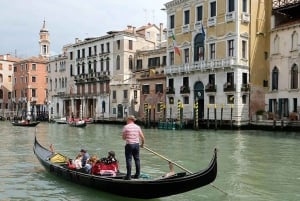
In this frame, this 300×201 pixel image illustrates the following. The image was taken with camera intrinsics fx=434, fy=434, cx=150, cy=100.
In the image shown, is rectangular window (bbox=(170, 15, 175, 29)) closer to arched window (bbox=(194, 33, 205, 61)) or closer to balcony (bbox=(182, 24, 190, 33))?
balcony (bbox=(182, 24, 190, 33))

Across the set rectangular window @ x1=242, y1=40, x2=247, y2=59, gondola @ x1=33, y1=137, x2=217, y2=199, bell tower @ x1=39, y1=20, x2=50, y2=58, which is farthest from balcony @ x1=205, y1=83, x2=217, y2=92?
bell tower @ x1=39, y1=20, x2=50, y2=58

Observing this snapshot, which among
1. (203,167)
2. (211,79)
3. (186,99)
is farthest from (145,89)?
(203,167)

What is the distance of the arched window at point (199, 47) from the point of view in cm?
2777

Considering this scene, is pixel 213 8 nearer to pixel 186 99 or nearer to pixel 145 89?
pixel 186 99

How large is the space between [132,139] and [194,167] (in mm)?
4091

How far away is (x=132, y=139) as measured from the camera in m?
6.85

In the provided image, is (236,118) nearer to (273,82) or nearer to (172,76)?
(273,82)

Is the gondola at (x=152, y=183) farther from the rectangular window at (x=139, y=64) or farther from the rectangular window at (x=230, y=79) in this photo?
the rectangular window at (x=139, y=64)

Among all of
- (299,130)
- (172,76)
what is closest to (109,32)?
(172,76)

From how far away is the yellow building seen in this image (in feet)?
84.1

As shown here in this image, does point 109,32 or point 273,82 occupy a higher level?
point 109,32

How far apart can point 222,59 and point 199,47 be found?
254 centimetres

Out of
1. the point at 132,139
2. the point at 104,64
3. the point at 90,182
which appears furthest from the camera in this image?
the point at 104,64

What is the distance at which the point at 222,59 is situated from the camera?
2595cm
